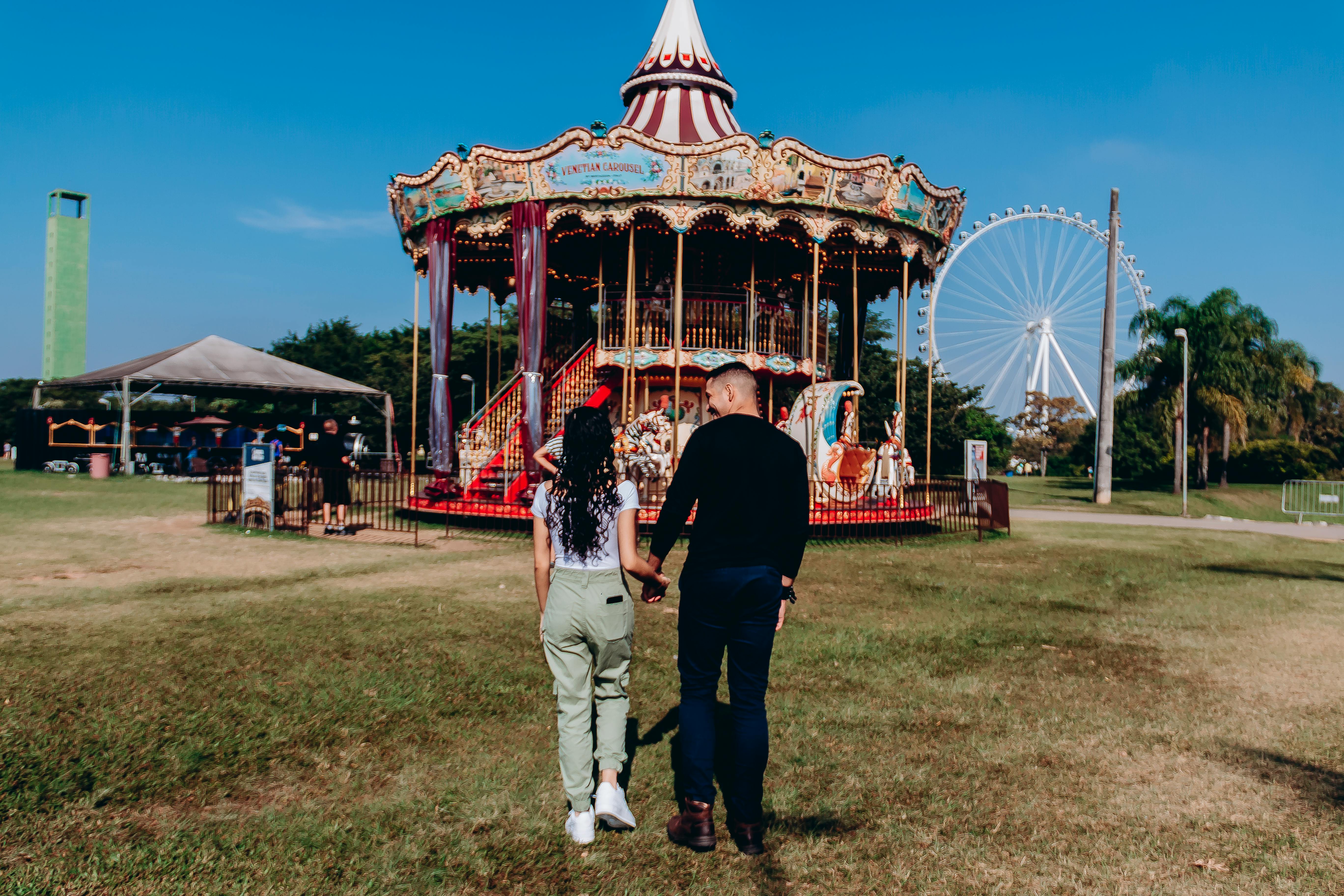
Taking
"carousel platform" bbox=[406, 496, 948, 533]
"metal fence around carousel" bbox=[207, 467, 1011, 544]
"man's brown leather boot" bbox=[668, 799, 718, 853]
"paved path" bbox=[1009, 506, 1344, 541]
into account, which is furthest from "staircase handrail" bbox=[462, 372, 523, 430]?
"man's brown leather boot" bbox=[668, 799, 718, 853]

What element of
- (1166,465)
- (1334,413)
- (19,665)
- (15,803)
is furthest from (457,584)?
(1334,413)

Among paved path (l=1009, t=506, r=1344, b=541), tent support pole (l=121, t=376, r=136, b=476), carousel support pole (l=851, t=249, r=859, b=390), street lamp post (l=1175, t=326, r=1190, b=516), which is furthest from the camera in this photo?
tent support pole (l=121, t=376, r=136, b=476)

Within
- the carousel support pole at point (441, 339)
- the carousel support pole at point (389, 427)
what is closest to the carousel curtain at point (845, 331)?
the carousel support pole at point (441, 339)

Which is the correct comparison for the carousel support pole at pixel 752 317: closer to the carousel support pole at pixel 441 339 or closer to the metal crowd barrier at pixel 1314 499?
the carousel support pole at pixel 441 339

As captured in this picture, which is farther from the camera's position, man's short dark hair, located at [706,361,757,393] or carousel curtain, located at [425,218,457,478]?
carousel curtain, located at [425,218,457,478]

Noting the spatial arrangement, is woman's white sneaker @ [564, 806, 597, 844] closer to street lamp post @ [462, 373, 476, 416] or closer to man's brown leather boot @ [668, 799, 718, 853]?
man's brown leather boot @ [668, 799, 718, 853]

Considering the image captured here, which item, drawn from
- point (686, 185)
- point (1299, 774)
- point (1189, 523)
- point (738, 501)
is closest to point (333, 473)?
point (686, 185)

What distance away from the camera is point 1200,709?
5.38 m

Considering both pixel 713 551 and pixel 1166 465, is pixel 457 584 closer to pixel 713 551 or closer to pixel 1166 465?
pixel 713 551

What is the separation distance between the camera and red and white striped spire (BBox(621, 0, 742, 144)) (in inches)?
765

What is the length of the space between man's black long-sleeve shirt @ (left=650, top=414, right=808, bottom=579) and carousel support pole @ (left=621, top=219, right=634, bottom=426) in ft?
39.2

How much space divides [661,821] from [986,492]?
13862 millimetres

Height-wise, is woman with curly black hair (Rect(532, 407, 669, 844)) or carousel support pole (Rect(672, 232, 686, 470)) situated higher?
carousel support pole (Rect(672, 232, 686, 470))

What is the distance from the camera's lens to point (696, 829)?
337 cm
